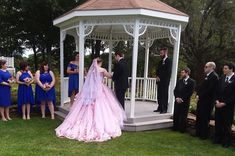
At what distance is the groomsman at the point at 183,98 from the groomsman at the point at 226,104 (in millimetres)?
1049

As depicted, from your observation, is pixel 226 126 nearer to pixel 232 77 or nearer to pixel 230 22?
pixel 232 77

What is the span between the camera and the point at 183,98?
329 inches

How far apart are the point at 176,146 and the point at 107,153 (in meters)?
1.70

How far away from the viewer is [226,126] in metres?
7.26

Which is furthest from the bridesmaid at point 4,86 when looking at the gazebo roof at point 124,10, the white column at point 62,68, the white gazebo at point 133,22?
the gazebo roof at point 124,10

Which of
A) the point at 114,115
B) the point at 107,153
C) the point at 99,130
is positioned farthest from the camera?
the point at 114,115

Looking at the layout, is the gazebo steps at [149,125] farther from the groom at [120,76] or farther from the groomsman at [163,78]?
the groom at [120,76]

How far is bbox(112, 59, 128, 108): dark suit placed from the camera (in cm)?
868

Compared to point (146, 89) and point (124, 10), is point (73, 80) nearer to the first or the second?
point (124, 10)

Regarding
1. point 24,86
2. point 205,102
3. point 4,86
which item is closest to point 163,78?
point 205,102

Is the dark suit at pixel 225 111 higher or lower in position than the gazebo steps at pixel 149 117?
higher

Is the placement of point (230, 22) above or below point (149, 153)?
above

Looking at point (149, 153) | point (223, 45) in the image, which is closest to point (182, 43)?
point (223, 45)

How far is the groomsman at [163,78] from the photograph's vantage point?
938 cm
